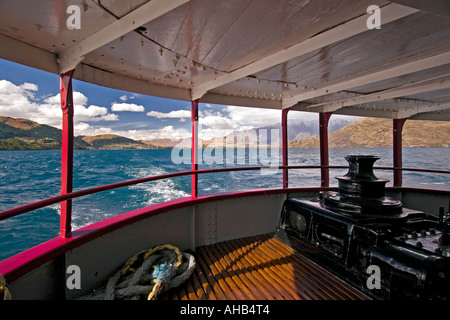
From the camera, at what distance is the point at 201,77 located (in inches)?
140

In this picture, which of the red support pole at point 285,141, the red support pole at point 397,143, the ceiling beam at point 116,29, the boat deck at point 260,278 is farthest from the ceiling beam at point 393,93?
the ceiling beam at point 116,29

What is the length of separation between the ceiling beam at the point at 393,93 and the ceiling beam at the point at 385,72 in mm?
827

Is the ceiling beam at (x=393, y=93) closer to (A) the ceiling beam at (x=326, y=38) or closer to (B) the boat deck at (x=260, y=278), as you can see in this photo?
(A) the ceiling beam at (x=326, y=38)

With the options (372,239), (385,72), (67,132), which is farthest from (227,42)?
(372,239)

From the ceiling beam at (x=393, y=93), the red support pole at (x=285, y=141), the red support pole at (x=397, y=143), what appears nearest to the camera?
the ceiling beam at (x=393, y=93)

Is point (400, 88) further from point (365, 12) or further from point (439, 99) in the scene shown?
point (365, 12)

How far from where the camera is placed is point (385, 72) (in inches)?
120

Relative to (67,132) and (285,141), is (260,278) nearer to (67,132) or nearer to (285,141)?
(67,132)

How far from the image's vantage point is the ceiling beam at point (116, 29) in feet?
5.46

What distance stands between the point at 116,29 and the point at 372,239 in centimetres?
279

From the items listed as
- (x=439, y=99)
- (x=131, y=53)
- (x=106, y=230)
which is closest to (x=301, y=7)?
(x=131, y=53)

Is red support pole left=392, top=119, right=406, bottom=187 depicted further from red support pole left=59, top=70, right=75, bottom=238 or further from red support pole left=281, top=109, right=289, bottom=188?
red support pole left=59, top=70, right=75, bottom=238

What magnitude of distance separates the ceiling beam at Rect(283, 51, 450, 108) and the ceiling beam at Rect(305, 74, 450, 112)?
827 millimetres

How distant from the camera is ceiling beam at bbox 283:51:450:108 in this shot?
2.65 meters
